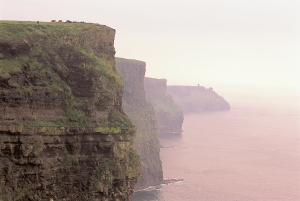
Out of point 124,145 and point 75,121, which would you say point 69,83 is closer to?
point 75,121

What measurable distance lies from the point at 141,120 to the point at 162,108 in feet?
226

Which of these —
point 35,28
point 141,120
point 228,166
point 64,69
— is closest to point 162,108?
point 228,166

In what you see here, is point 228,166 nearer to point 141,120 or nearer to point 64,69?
point 141,120

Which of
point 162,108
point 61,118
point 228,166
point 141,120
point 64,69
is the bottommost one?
point 228,166

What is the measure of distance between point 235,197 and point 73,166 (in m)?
60.9

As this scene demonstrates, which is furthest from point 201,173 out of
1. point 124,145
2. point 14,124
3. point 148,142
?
point 14,124

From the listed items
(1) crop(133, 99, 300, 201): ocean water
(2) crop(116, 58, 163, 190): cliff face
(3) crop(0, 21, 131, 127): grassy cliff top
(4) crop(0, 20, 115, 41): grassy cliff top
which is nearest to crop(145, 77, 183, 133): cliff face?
(1) crop(133, 99, 300, 201): ocean water

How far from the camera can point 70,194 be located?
3081 cm

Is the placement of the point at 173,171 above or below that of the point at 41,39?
below

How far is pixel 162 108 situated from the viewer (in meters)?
165

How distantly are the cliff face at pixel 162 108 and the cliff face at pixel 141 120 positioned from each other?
54.6 meters

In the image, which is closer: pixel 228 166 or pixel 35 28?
pixel 35 28

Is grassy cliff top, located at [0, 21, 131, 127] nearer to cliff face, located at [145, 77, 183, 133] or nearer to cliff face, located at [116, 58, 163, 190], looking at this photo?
cliff face, located at [116, 58, 163, 190]

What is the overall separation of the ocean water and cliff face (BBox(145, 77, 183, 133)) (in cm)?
458
